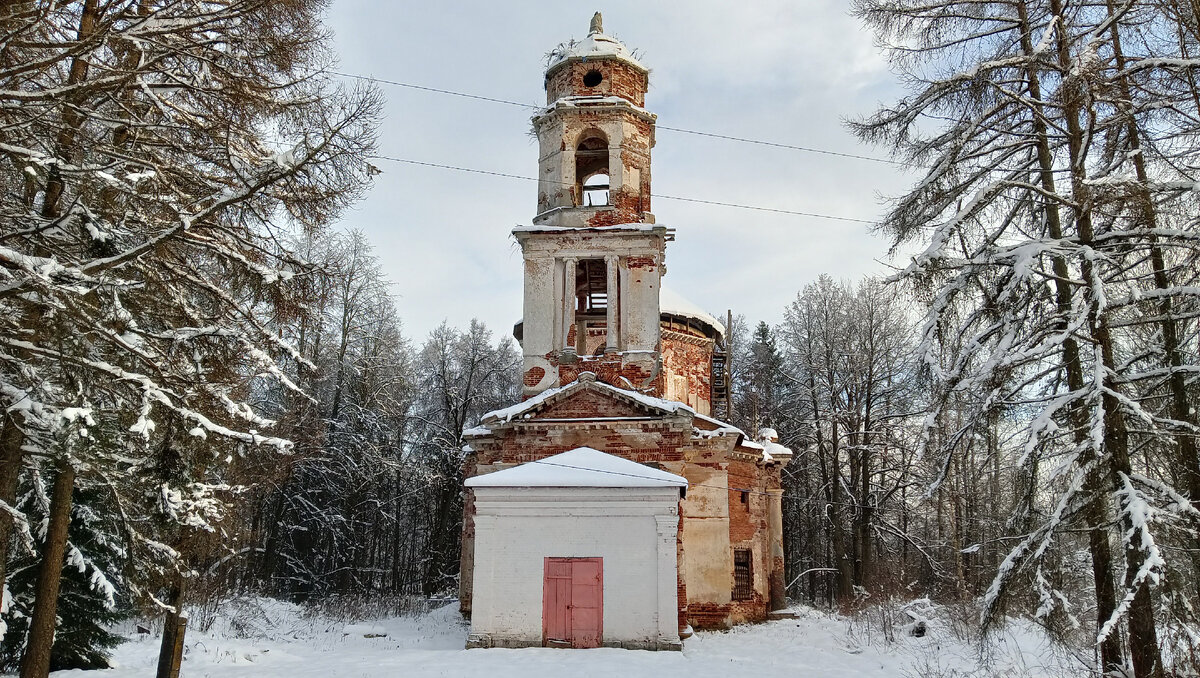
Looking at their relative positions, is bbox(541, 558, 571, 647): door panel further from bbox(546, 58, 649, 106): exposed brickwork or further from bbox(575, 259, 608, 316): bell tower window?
bbox(546, 58, 649, 106): exposed brickwork

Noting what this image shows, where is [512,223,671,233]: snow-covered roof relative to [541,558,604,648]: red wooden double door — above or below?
above

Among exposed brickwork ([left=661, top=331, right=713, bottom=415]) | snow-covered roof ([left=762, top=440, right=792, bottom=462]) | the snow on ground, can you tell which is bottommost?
the snow on ground

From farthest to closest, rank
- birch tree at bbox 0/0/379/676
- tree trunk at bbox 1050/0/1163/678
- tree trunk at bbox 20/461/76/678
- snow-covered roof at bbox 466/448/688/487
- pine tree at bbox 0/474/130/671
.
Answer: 1. snow-covered roof at bbox 466/448/688/487
2. pine tree at bbox 0/474/130/671
3. tree trunk at bbox 20/461/76/678
4. tree trunk at bbox 1050/0/1163/678
5. birch tree at bbox 0/0/379/676

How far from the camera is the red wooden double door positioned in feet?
47.9

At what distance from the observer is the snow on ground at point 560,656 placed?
12.0 m

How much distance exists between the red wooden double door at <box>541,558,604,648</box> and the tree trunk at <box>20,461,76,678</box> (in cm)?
791

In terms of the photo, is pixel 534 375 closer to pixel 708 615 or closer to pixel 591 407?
pixel 591 407

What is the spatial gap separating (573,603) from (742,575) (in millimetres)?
6613

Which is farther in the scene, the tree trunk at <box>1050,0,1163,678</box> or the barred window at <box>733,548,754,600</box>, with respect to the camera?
the barred window at <box>733,548,754,600</box>

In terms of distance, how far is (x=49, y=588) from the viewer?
841cm

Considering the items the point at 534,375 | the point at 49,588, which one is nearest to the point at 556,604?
the point at 534,375

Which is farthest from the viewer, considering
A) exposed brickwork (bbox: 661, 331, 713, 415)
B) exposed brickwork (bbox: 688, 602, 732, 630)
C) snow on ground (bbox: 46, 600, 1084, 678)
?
exposed brickwork (bbox: 661, 331, 713, 415)

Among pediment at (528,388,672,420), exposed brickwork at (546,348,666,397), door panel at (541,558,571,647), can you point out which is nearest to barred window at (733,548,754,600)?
exposed brickwork at (546,348,666,397)

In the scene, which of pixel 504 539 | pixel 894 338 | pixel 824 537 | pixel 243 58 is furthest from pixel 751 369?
pixel 243 58
